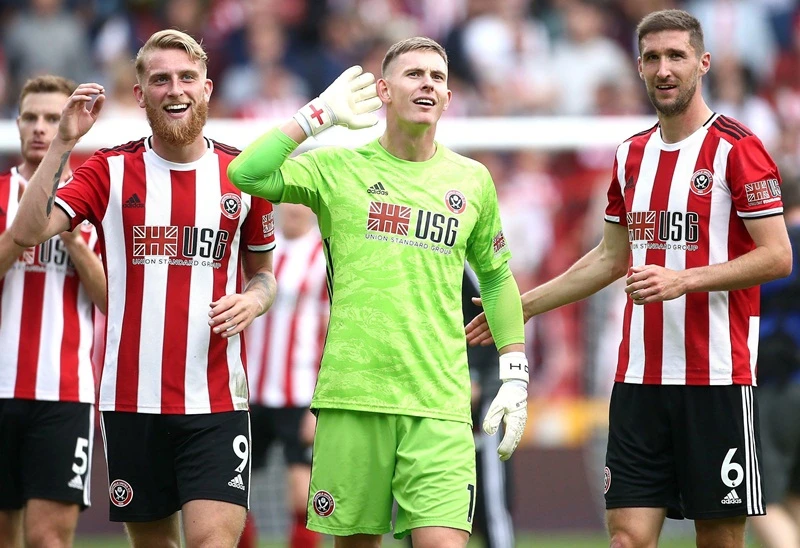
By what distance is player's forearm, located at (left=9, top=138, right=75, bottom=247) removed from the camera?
17.3ft

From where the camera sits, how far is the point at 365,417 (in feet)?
17.7

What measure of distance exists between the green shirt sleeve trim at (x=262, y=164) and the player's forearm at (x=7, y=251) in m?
1.28

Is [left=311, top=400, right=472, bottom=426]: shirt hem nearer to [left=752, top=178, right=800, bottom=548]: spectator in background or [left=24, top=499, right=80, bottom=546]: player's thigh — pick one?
[left=24, top=499, right=80, bottom=546]: player's thigh

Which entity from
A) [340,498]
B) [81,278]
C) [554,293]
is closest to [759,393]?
[554,293]

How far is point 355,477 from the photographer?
5344 mm

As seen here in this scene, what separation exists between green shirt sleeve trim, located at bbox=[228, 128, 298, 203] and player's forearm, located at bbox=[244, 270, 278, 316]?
449mm

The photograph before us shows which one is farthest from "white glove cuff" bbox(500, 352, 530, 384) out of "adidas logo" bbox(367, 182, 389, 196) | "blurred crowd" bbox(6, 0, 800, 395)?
"blurred crowd" bbox(6, 0, 800, 395)

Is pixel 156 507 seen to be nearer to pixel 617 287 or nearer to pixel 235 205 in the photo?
pixel 235 205

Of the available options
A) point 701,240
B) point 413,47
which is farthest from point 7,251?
point 701,240

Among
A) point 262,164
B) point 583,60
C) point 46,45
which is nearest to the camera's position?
point 262,164

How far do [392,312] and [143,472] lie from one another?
4.09 ft

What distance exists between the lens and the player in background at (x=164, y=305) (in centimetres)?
546

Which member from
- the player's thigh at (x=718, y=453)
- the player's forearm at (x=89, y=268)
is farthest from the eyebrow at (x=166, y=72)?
the player's thigh at (x=718, y=453)

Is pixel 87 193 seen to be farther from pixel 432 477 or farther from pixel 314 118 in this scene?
pixel 432 477
